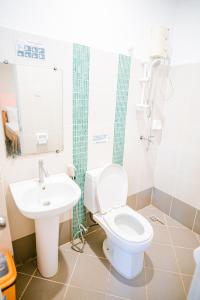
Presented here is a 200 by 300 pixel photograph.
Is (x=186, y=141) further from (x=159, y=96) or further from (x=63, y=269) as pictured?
(x=63, y=269)

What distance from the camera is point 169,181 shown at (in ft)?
7.46

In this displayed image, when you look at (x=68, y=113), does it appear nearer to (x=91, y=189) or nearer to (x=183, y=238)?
(x=91, y=189)

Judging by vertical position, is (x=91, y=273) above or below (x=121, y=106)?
below

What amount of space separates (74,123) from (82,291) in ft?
4.38

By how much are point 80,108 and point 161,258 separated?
62.4 inches

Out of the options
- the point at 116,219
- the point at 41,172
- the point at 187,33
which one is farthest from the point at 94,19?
the point at 116,219

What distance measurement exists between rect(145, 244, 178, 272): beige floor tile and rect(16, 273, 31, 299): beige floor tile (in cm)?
103

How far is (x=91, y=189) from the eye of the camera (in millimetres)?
1675

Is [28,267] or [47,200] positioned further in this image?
[28,267]

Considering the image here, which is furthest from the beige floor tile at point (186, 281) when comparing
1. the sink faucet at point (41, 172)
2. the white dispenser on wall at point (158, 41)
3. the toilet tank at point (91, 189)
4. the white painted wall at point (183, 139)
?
the white dispenser on wall at point (158, 41)

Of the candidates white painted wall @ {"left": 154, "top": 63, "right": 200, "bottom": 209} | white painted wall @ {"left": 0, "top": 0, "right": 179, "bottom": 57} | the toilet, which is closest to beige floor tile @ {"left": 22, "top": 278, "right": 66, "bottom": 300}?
the toilet

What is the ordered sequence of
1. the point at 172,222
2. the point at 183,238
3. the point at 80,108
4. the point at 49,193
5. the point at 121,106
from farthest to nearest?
the point at 172,222, the point at 183,238, the point at 121,106, the point at 80,108, the point at 49,193

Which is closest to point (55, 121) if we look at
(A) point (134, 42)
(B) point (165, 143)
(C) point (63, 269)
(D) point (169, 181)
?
(A) point (134, 42)

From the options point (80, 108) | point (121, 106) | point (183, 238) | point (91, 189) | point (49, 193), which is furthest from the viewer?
point (183, 238)
